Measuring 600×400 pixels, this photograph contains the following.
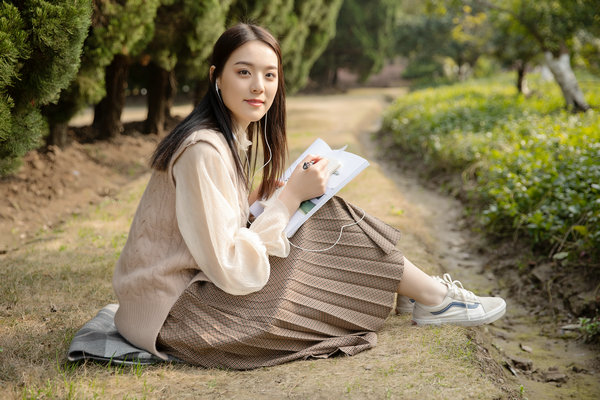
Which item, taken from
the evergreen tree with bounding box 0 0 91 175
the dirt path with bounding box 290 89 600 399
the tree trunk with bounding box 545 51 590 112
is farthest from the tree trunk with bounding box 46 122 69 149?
the tree trunk with bounding box 545 51 590 112

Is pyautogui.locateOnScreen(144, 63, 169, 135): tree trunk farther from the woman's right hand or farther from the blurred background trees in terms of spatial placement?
the woman's right hand

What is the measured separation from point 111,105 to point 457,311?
6.08 metres

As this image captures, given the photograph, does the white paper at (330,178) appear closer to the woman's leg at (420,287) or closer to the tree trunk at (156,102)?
the woman's leg at (420,287)

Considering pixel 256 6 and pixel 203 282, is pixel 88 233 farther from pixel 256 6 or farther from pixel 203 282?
pixel 256 6

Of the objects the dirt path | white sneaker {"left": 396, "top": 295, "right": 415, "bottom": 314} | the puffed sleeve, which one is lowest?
the dirt path

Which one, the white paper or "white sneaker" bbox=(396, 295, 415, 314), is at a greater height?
the white paper

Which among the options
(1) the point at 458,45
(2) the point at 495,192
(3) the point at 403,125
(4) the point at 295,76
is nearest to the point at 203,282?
(2) the point at 495,192

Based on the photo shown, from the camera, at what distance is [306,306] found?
2.42 meters

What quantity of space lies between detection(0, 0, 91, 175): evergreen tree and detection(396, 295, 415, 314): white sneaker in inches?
87.5

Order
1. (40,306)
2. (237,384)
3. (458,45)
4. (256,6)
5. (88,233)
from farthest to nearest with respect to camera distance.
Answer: (458,45) < (256,6) < (88,233) < (40,306) < (237,384)

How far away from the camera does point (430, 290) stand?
8.77 ft

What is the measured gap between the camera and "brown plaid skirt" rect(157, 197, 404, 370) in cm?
232

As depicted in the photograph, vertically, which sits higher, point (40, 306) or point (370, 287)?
point (370, 287)

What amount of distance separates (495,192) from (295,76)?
8.19 metres
